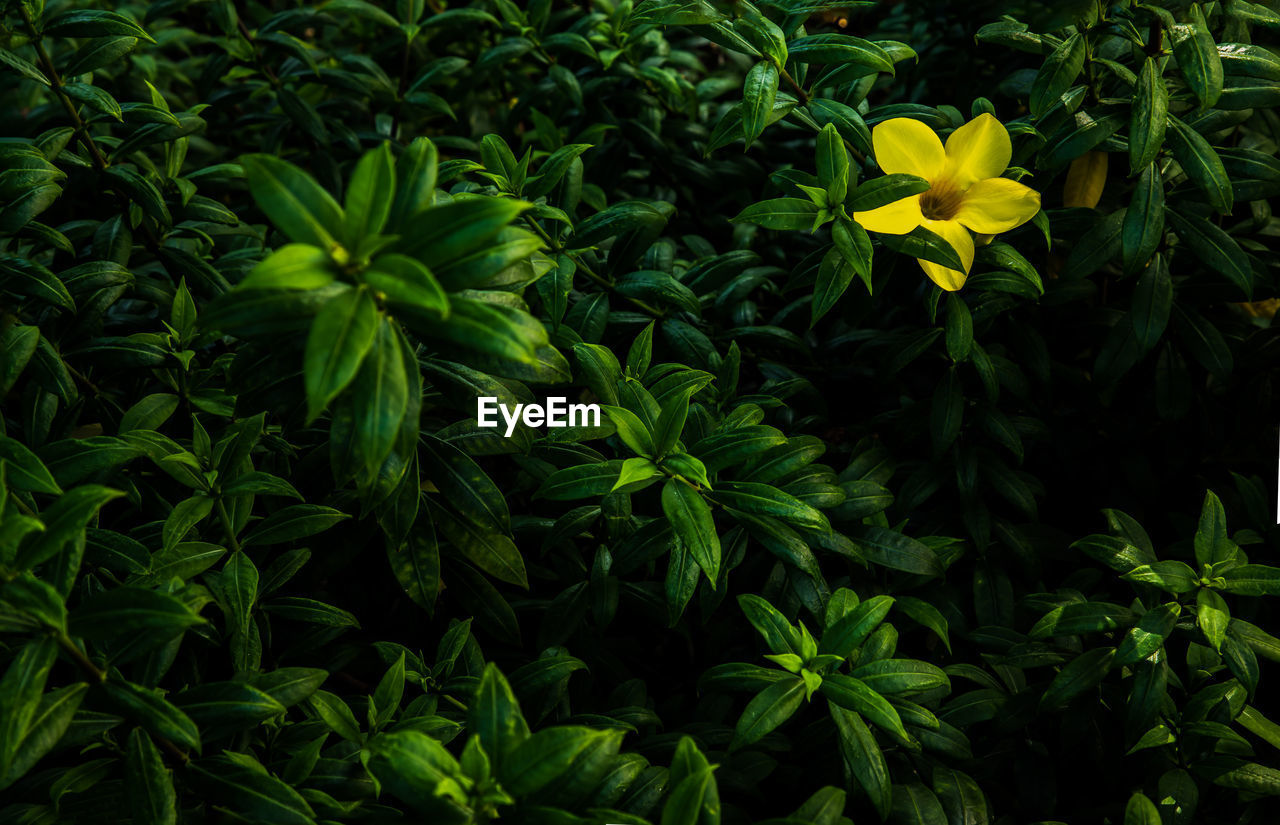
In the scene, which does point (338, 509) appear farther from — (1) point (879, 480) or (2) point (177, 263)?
(1) point (879, 480)

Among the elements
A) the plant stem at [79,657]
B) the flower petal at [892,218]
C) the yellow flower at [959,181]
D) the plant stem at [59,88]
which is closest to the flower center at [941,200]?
the yellow flower at [959,181]

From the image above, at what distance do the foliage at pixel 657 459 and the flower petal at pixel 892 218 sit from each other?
1 cm

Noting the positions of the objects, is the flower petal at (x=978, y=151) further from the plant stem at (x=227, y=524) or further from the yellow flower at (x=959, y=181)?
the plant stem at (x=227, y=524)

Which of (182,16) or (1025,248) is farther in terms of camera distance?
(182,16)

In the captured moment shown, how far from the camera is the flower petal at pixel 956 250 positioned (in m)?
1.41

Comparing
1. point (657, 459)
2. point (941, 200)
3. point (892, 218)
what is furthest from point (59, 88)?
point (941, 200)

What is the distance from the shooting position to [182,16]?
3.12 meters

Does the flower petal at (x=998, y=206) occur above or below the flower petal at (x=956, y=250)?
above

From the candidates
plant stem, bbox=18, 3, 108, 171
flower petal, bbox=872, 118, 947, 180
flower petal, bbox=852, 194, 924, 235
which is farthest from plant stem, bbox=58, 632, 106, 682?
flower petal, bbox=872, 118, 947, 180

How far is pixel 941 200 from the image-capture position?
5.08ft

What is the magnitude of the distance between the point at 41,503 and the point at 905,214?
1497mm

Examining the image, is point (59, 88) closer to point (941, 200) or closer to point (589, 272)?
point (589, 272)

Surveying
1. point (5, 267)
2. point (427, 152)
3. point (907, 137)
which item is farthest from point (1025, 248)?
point (5, 267)

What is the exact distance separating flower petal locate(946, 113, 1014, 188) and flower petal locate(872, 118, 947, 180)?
0.08 feet
